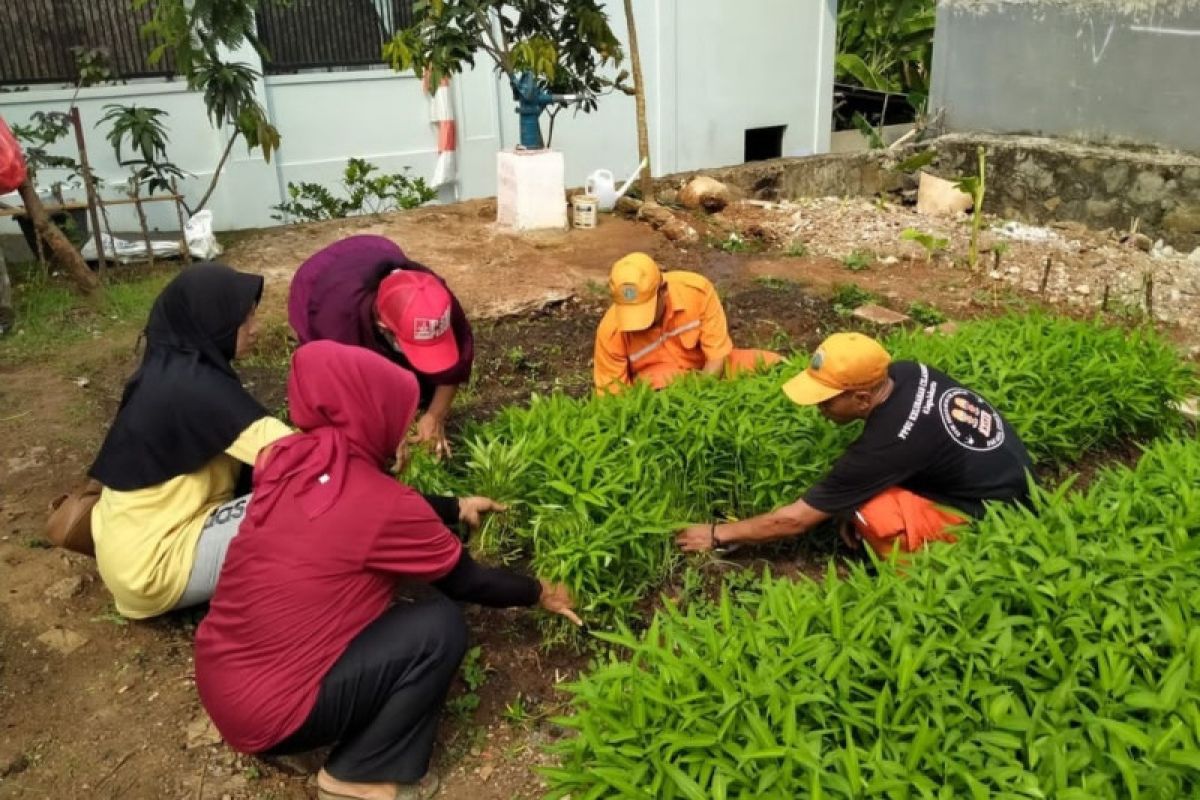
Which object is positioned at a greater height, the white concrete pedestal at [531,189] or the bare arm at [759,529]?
the white concrete pedestal at [531,189]

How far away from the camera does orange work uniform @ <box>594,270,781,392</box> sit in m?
4.49

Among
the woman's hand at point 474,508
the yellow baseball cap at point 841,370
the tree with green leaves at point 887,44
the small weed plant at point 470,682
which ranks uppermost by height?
the tree with green leaves at point 887,44

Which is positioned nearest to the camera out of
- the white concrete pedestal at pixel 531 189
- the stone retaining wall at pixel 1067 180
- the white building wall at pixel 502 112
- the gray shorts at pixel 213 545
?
the gray shorts at pixel 213 545

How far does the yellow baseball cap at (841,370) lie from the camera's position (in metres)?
3.15

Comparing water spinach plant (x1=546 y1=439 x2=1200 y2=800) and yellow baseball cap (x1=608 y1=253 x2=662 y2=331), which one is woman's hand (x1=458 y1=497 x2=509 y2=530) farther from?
yellow baseball cap (x1=608 y1=253 x2=662 y2=331)

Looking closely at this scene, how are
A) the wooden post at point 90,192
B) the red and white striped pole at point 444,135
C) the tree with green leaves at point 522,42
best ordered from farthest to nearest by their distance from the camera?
1. the red and white striped pole at point 444,135
2. the tree with green leaves at point 522,42
3. the wooden post at point 90,192

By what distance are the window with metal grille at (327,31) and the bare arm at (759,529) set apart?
7.10 metres

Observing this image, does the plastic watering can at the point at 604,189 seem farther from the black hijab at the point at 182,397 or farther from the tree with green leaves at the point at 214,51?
the black hijab at the point at 182,397

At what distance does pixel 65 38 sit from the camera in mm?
8070

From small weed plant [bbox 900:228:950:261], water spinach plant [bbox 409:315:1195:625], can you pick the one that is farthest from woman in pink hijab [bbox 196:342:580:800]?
small weed plant [bbox 900:228:950:261]

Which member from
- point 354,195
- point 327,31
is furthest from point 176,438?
point 327,31

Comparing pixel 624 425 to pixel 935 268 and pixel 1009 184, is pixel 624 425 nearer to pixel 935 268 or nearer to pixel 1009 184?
pixel 935 268

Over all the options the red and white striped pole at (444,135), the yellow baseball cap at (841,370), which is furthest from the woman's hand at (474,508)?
the red and white striped pole at (444,135)

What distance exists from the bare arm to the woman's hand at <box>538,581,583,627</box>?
0.54 meters
